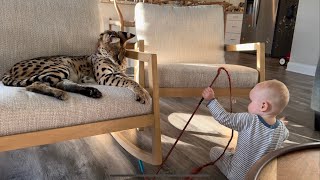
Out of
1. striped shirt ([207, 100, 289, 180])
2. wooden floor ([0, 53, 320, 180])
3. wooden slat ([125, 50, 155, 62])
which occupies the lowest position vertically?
wooden floor ([0, 53, 320, 180])

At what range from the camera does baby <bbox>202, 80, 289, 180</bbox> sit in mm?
1202

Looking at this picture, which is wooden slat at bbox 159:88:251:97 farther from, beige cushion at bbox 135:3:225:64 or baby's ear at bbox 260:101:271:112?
baby's ear at bbox 260:101:271:112

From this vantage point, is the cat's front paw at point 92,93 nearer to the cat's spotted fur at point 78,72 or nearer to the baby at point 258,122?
the cat's spotted fur at point 78,72

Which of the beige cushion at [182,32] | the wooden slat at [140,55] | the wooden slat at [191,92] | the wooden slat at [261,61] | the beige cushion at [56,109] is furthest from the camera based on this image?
the beige cushion at [182,32]

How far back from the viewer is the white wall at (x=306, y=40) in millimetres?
4441

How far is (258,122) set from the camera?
1248 mm

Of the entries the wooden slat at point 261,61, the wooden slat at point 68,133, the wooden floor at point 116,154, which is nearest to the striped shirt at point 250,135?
the wooden floor at point 116,154

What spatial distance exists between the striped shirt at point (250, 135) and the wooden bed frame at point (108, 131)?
0.29 metres

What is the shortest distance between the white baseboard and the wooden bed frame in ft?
12.5

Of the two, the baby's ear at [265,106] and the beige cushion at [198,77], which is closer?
the baby's ear at [265,106]

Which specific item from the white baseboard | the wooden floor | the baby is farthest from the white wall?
the baby

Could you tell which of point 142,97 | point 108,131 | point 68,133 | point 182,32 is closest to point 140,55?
point 142,97

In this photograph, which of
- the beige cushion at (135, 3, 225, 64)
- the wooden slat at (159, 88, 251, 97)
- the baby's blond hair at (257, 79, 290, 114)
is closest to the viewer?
the baby's blond hair at (257, 79, 290, 114)

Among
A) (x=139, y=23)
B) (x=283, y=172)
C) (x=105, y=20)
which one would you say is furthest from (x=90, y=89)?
(x=105, y=20)
